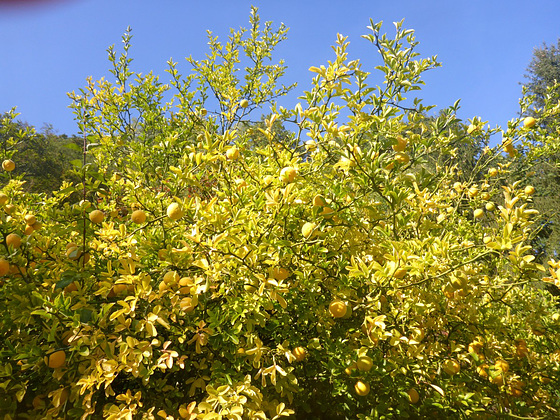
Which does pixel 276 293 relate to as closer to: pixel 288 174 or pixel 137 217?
pixel 288 174

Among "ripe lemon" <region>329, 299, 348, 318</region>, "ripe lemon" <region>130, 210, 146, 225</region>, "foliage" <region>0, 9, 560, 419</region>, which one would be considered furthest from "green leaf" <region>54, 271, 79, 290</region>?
"ripe lemon" <region>329, 299, 348, 318</region>

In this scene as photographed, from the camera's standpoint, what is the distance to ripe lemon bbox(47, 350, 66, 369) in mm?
1060

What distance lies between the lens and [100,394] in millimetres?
1373

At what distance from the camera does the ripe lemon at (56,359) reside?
3.48ft

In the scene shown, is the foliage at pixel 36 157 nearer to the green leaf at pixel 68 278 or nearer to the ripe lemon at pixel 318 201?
the green leaf at pixel 68 278

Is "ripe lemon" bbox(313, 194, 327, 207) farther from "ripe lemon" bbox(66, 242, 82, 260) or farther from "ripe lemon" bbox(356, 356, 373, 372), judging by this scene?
"ripe lemon" bbox(66, 242, 82, 260)

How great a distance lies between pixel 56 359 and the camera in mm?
1066

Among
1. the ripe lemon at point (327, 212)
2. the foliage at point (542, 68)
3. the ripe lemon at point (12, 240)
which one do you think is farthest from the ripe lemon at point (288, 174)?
the foliage at point (542, 68)

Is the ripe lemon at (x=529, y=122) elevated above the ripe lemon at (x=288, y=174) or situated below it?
above

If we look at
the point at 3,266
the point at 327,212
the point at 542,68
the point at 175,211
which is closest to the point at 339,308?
the point at 327,212

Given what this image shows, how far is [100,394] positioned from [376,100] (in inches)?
66.8

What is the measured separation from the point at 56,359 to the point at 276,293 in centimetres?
75

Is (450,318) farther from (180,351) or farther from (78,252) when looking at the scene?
(78,252)

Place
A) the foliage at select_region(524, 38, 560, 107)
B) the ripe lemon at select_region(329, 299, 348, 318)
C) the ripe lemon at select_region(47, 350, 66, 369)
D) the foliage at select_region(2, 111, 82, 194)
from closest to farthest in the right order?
1. the ripe lemon at select_region(47, 350, 66, 369)
2. the ripe lemon at select_region(329, 299, 348, 318)
3. the foliage at select_region(2, 111, 82, 194)
4. the foliage at select_region(524, 38, 560, 107)
